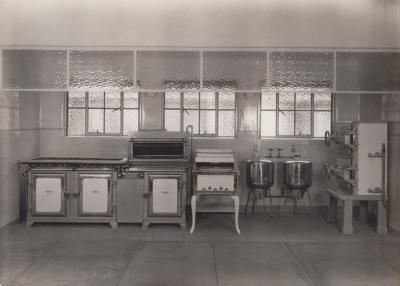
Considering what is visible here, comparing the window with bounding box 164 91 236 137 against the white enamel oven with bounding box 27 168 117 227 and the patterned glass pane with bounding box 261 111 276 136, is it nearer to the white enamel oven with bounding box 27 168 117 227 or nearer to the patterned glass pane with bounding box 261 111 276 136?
the patterned glass pane with bounding box 261 111 276 136

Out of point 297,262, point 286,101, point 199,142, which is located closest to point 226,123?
point 199,142

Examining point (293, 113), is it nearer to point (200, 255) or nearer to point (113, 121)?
point (113, 121)

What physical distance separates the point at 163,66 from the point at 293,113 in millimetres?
3050

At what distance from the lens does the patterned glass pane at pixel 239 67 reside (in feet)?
23.7

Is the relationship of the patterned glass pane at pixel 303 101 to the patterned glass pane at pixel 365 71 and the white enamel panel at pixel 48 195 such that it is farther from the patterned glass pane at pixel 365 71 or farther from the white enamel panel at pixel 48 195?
the white enamel panel at pixel 48 195

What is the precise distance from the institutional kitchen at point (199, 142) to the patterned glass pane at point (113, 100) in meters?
0.03

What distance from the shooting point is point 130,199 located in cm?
783

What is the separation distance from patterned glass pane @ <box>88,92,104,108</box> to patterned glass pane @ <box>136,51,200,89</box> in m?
1.91

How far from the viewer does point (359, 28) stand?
6.30 meters

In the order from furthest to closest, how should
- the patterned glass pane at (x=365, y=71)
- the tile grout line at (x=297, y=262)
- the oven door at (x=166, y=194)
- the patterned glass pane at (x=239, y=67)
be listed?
the oven door at (x=166, y=194), the patterned glass pane at (x=239, y=67), the patterned glass pane at (x=365, y=71), the tile grout line at (x=297, y=262)

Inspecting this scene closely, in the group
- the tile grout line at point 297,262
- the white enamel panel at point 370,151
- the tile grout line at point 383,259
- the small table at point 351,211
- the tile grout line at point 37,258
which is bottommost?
the tile grout line at point 37,258

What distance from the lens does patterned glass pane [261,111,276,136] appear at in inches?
368

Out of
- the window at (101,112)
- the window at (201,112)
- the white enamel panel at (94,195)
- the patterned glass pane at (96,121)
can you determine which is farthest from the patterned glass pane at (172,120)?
the white enamel panel at (94,195)

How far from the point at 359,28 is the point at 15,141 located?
536 cm
